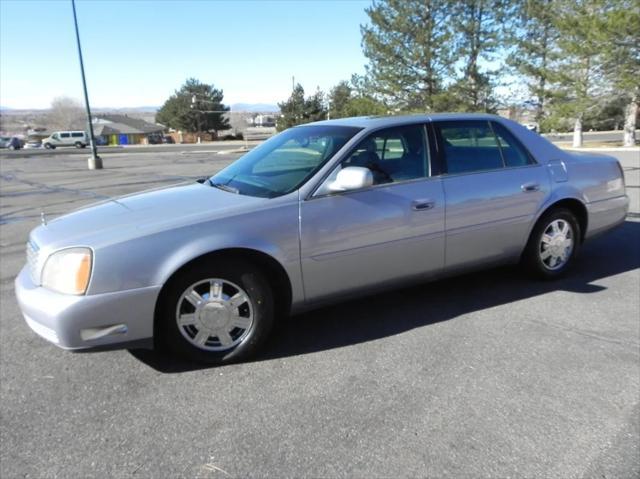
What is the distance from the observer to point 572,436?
8.04 feet

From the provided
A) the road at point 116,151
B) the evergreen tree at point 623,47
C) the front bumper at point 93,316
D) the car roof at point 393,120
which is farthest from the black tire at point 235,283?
the road at point 116,151

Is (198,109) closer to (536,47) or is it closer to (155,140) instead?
(155,140)

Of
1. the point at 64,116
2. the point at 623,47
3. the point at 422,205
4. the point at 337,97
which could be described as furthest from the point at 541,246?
the point at 64,116

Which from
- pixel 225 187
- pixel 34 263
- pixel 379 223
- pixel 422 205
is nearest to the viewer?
pixel 34 263

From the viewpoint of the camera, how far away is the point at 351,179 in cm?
334

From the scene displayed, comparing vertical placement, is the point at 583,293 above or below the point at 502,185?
below

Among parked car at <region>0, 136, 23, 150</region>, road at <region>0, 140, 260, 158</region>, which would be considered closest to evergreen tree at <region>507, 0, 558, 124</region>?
road at <region>0, 140, 260, 158</region>

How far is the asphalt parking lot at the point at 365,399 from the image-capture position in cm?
231

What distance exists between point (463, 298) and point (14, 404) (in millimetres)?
3282

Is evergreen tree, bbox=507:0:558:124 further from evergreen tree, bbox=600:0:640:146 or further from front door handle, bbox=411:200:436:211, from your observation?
front door handle, bbox=411:200:436:211

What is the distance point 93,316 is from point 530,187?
345cm

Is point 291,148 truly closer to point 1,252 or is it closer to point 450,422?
point 450,422

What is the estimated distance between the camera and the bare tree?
136 metres

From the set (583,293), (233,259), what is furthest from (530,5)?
(233,259)
